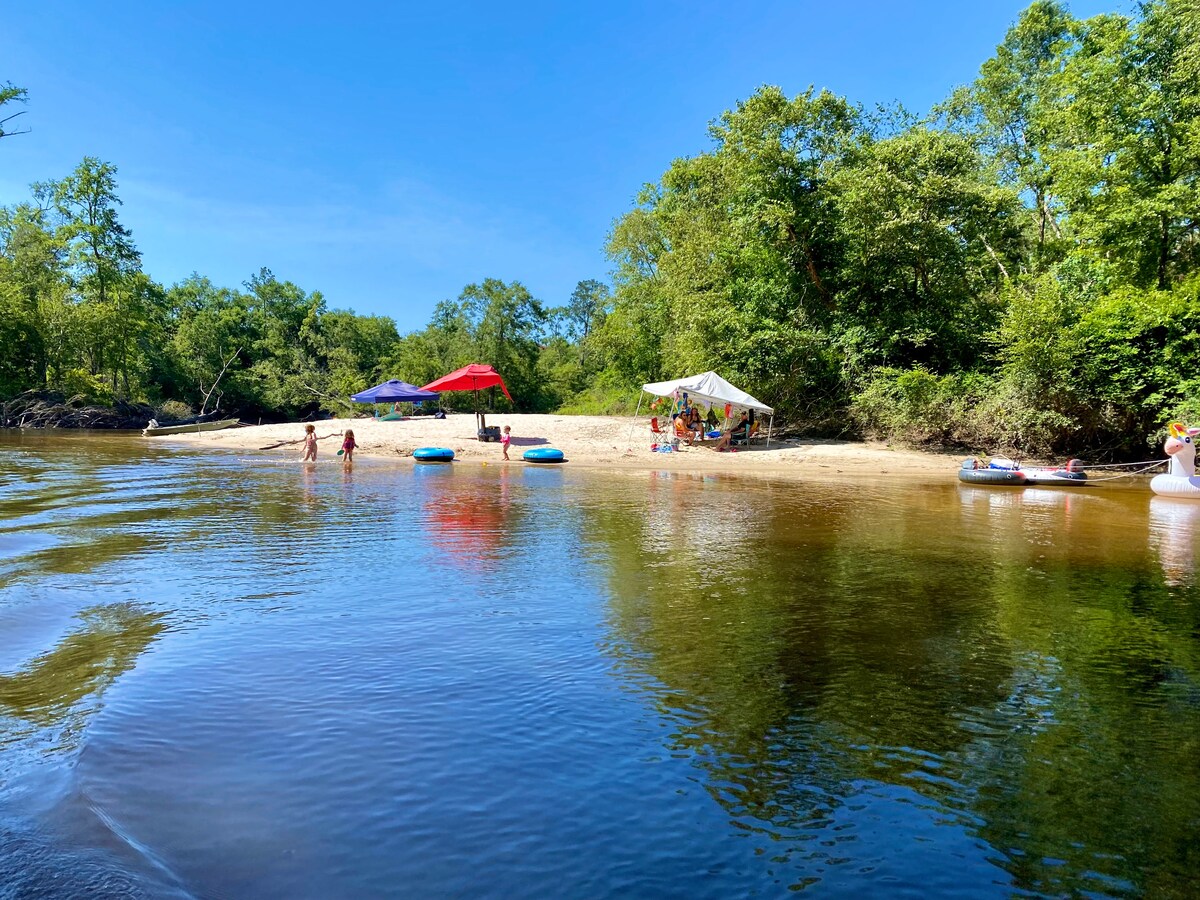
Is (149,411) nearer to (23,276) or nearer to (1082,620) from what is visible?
(23,276)

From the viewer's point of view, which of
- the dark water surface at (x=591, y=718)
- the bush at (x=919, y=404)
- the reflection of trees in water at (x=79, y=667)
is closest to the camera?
the dark water surface at (x=591, y=718)

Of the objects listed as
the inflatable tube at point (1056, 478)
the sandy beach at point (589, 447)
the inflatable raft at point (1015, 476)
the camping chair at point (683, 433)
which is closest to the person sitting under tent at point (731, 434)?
the sandy beach at point (589, 447)

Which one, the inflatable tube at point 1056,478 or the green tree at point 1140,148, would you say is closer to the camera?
the inflatable tube at point 1056,478

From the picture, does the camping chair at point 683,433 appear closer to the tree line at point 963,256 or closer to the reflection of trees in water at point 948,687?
the tree line at point 963,256

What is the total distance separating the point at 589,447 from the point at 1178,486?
742 inches

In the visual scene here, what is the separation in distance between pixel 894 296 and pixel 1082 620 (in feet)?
81.4

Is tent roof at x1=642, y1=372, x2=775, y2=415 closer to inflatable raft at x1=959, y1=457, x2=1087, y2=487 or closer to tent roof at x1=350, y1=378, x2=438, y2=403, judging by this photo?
inflatable raft at x1=959, y1=457, x2=1087, y2=487

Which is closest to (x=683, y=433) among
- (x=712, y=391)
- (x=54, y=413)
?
(x=712, y=391)

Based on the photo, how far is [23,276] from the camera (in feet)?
172

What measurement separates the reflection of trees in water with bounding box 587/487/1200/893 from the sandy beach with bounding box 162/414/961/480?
1355cm

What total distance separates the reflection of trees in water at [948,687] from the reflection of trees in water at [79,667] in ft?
13.4

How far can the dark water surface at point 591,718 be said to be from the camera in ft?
11.5

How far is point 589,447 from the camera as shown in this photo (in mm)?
30062

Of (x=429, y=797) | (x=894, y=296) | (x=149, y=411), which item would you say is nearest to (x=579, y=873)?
(x=429, y=797)
